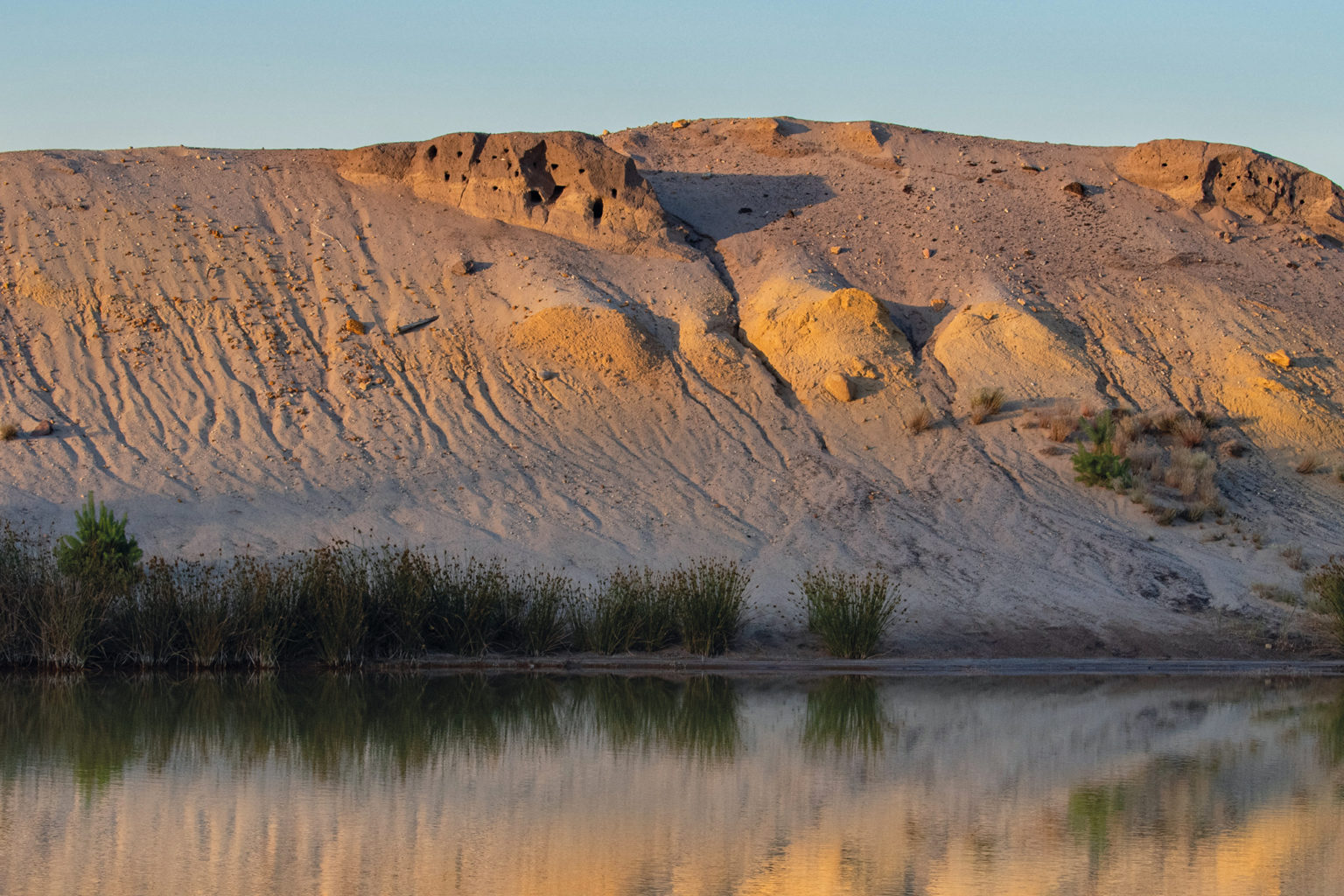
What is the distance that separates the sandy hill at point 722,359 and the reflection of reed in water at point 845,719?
318cm

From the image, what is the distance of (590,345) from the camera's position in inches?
1099

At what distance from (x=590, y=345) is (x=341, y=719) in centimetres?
1539

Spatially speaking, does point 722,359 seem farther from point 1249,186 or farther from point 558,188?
point 1249,186

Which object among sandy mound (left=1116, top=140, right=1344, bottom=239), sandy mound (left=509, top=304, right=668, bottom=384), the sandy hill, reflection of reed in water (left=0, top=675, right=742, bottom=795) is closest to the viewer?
reflection of reed in water (left=0, top=675, right=742, bottom=795)

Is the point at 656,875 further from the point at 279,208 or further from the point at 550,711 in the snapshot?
the point at 279,208

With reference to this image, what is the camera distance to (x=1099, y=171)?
116 ft

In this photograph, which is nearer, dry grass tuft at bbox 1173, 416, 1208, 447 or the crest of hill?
dry grass tuft at bbox 1173, 416, 1208, 447

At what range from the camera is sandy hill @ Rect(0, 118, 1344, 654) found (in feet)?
75.9

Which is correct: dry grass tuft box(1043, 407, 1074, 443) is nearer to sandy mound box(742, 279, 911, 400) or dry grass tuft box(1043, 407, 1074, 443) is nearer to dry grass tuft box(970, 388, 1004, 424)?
dry grass tuft box(970, 388, 1004, 424)

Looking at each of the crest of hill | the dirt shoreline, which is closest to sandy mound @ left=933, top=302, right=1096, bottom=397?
the crest of hill

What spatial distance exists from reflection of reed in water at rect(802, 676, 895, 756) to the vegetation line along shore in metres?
1.98

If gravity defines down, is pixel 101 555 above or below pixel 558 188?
below

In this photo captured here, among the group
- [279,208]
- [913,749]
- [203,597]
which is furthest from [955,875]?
[279,208]

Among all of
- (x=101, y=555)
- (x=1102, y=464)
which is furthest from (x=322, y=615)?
(x=1102, y=464)
